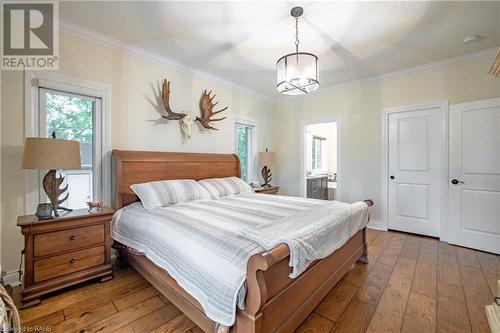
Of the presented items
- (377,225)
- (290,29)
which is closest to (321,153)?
(377,225)

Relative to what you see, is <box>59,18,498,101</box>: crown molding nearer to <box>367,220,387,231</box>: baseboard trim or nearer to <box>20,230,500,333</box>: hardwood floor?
<box>367,220,387,231</box>: baseboard trim

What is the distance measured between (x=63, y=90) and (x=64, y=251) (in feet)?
5.49

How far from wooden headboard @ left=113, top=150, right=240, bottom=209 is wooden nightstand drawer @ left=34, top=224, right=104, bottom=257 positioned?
0.50m

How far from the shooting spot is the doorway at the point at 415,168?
11.1ft

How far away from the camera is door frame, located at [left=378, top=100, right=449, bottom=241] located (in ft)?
10.8

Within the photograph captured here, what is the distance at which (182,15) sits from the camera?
7.45 feet

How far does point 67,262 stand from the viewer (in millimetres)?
1998

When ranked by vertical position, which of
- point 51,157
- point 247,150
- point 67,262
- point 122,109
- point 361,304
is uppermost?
point 122,109

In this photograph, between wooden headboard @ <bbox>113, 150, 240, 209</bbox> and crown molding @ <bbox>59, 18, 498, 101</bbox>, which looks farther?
wooden headboard @ <bbox>113, 150, 240, 209</bbox>

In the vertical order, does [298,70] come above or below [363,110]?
below

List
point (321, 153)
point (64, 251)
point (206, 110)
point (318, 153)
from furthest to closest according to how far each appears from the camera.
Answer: point (321, 153), point (318, 153), point (206, 110), point (64, 251)

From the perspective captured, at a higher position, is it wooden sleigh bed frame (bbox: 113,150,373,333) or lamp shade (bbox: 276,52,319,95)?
lamp shade (bbox: 276,52,319,95)

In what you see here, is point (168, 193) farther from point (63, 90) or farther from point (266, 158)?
point (266, 158)

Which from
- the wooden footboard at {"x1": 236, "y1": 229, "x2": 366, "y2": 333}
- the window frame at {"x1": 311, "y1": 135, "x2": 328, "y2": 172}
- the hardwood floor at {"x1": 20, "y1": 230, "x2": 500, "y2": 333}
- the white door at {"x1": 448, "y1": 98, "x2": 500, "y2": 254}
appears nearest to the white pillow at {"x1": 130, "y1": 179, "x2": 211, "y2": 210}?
the hardwood floor at {"x1": 20, "y1": 230, "x2": 500, "y2": 333}
